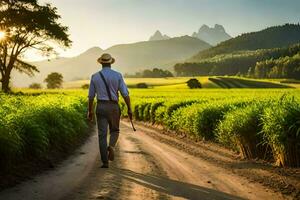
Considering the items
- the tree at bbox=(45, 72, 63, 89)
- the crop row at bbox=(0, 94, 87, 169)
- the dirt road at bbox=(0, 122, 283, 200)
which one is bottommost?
the dirt road at bbox=(0, 122, 283, 200)

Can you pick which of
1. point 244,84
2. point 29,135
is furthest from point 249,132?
point 244,84

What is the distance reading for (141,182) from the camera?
916 centimetres

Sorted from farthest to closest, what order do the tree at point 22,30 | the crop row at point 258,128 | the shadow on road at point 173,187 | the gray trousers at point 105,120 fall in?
1. the tree at point 22,30
2. the gray trousers at point 105,120
3. the crop row at point 258,128
4. the shadow on road at point 173,187

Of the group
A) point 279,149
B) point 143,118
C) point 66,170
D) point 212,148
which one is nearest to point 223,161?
point 279,149

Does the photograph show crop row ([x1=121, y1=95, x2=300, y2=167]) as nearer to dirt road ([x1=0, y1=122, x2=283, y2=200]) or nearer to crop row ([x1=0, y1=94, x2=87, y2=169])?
dirt road ([x1=0, y1=122, x2=283, y2=200])

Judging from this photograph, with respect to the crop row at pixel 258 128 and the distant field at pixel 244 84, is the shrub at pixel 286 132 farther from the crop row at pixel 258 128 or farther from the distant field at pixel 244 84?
the distant field at pixel 244 84

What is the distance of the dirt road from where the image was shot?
7.97 m

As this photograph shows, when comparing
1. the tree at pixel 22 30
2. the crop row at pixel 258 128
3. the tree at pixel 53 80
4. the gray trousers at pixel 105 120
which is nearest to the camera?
the crop row at pixel 258 128

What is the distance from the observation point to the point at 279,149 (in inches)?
437

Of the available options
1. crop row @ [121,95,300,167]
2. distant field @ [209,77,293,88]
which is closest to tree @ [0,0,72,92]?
crop row @ [121,95,300,167]

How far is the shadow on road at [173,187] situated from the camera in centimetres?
795

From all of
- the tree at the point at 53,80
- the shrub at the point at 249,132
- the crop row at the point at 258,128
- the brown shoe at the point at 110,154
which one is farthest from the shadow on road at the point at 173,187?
the tree at the point at 53,80

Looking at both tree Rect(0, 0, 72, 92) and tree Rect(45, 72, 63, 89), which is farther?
tree Rect(45, 72, 63, 89)

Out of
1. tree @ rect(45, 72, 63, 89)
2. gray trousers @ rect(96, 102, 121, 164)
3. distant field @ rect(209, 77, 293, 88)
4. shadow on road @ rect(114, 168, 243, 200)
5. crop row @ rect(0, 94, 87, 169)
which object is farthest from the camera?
tree @ rect(45, 72, 63, 89)
